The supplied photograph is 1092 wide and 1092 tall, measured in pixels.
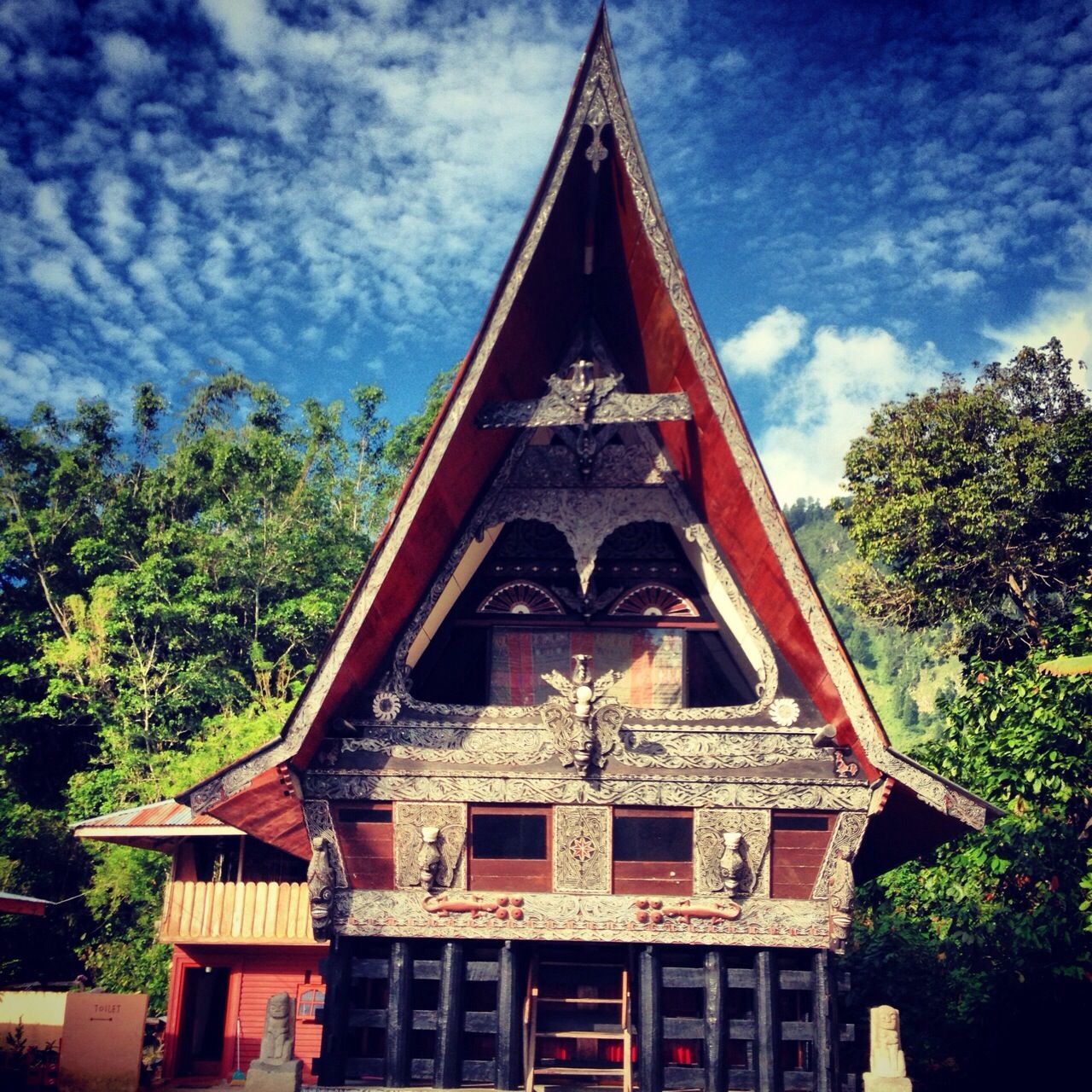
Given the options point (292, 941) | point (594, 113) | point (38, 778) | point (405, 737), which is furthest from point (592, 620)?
point (38, 778)

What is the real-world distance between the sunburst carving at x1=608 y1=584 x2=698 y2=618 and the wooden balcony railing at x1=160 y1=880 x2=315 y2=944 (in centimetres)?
844

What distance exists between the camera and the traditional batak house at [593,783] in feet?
26.5

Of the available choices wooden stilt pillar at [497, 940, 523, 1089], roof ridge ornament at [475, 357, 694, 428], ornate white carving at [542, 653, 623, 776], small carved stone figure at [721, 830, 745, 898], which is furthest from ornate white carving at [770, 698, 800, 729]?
wooden stilt pillar at [497, 940, 523, 1089]

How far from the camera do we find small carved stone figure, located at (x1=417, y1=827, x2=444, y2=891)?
823cm

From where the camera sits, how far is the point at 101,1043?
1054 cm

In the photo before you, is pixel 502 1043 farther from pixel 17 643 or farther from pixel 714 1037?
pixel 17 643

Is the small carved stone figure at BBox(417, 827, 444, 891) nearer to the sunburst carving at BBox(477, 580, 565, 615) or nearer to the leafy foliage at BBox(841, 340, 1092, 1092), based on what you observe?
the sunburst carving at BBox(477, 580, 565, 615)

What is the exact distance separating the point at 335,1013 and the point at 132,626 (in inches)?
799

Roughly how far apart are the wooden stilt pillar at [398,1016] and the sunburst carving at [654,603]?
13.0ft

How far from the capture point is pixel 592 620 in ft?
30.6

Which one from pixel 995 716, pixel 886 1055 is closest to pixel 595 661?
pixel 886 1055

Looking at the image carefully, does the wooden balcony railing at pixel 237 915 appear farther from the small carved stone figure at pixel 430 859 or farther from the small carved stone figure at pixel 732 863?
the small carved stone figure at pixel 732 863

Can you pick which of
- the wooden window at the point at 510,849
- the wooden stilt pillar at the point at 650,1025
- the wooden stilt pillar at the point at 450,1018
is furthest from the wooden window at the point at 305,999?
the wooden stilt pillar at the point at 650,1025

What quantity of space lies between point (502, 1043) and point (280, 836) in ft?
10.5
